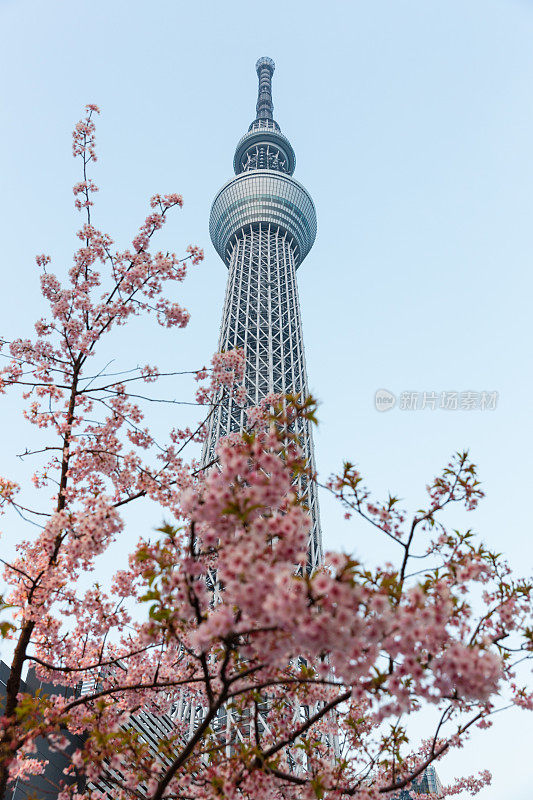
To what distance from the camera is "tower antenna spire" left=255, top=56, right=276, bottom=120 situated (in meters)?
90.8

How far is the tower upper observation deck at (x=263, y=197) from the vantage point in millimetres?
72688

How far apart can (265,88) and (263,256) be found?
4528cm

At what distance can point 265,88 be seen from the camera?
96062 mm

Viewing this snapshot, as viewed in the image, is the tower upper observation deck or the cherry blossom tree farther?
the tower upper observation deck

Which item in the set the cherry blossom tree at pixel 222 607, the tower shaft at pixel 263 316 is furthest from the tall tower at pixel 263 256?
the cherry blossom tree at pixel 222 607

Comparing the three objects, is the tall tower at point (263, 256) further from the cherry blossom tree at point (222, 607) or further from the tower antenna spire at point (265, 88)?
the cherry blossom tree at point (222, 607)

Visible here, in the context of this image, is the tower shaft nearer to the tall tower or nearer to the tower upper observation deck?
the tall tower

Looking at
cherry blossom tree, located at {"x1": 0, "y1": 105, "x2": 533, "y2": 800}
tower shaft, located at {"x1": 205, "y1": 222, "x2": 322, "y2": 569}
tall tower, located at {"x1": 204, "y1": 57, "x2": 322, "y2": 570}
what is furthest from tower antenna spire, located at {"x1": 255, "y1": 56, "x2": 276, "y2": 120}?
cherry blossom tree, located at {"x1": 0, "y1": 105, "x2": 533, "y2": 800}

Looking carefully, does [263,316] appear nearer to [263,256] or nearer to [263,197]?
[263,256]

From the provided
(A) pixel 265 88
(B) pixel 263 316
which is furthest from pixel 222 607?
(A) pixel 265 88

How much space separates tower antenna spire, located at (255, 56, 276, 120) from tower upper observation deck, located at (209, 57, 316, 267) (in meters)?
4.64

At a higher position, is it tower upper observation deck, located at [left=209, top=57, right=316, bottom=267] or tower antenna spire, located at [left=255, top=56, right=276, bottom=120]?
tower antenna spire, located at [left=255, top=56, right=276, bottom=120]

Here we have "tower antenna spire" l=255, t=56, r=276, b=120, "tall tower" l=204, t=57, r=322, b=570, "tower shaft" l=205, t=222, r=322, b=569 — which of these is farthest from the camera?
"tower antenna spire" l=255, t=56, r=276, b=120

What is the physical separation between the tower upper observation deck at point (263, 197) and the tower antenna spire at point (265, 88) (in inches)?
183
